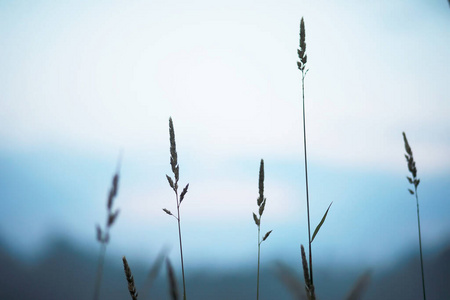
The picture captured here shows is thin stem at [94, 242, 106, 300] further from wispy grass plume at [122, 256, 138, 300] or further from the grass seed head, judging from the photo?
the grass seed head

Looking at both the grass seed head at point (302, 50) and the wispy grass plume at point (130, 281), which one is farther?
the grass seed head at point (302, 50)

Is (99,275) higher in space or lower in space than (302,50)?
lower

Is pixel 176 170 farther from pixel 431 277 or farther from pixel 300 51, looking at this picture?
pixel 431 277

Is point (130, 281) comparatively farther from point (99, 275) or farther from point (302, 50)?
point (302, 50)

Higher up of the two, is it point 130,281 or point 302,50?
point 302,50

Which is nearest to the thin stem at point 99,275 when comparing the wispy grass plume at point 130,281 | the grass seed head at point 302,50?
the wispy grass plume at point 130,281

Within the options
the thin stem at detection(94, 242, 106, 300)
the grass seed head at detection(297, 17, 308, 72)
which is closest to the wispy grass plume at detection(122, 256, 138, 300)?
the thin stem at detection(94, 242, 106, 300)

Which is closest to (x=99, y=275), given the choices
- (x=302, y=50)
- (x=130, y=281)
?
(x=130, y=281)

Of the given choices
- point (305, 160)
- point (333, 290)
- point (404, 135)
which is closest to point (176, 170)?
point (305, 160)

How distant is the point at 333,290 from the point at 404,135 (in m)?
214

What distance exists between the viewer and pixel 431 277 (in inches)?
7146

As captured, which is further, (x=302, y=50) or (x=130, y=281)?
(x=302, y=50)

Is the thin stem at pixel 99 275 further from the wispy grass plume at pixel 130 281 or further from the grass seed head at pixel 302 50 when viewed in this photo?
the grass seed head at pixel 302 50

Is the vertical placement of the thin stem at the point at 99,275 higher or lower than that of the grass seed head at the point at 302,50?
lower
